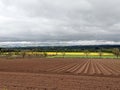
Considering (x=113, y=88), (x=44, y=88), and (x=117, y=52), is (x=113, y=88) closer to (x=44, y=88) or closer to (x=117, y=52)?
(x=44, y=88)

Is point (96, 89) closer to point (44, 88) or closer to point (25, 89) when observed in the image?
point (44, 88)

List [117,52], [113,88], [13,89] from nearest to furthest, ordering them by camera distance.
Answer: [13,89]
[113,88]
[117,52]

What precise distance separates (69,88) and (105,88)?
13.1 feet

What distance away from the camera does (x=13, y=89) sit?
2280cm

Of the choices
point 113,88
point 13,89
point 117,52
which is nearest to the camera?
point 13,89

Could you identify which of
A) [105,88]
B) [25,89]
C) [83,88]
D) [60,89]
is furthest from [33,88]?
[105,88]

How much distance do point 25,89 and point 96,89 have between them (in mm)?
7470

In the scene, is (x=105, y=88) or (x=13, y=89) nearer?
(x=13, y=89)

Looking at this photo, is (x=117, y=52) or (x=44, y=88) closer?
(x=44, y=88)

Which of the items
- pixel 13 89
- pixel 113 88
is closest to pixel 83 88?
pixel 113 88

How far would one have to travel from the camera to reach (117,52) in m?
159

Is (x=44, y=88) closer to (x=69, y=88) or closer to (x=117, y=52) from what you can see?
(x=69, y=88)

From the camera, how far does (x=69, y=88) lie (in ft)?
79.0

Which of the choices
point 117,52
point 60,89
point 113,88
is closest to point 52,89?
point 60,89
